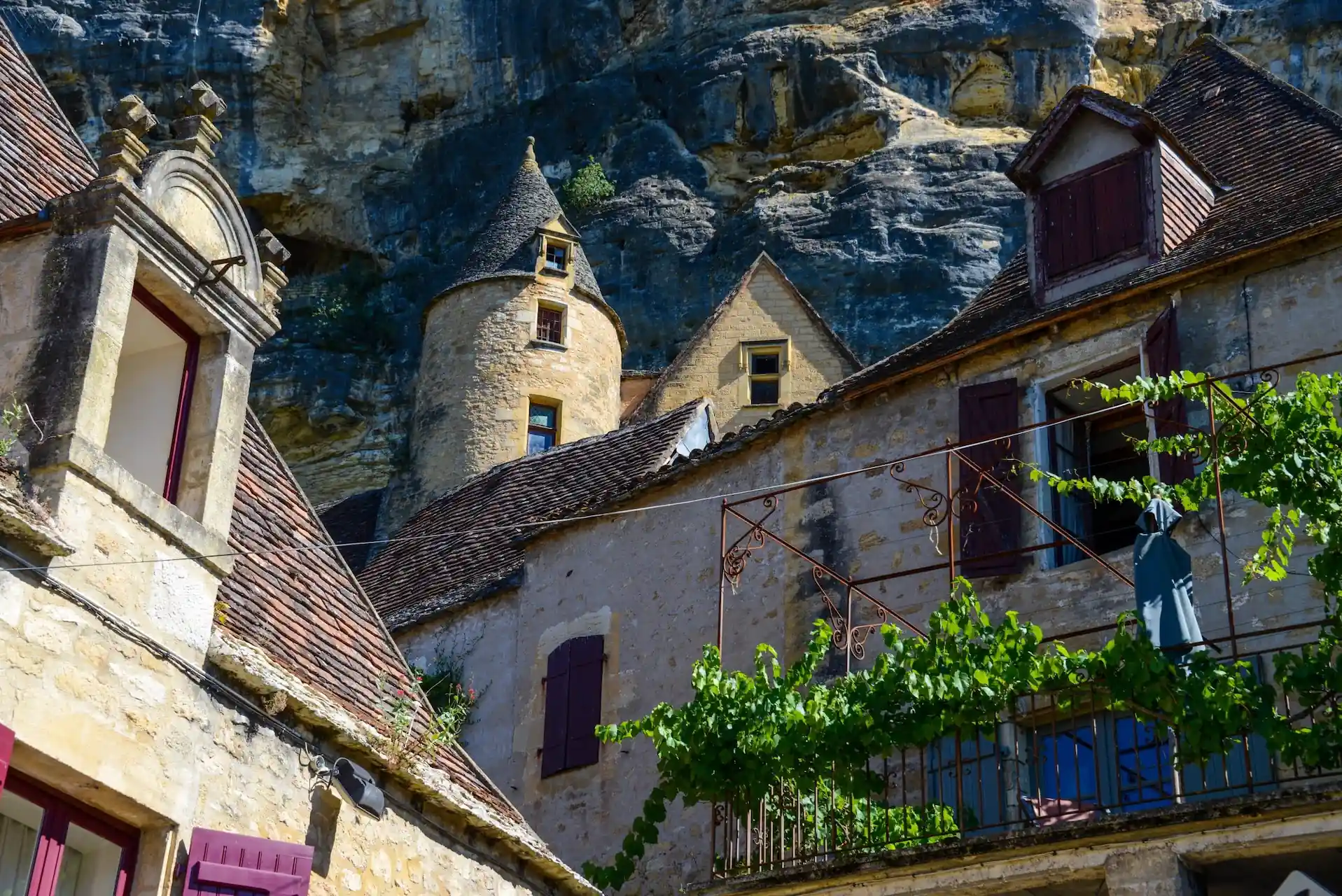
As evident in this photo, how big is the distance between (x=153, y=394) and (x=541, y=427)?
Result: 18.8 metres

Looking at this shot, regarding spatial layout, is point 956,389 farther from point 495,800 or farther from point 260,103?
point 260,103

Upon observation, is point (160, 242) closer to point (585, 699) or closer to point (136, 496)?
point (136, 496)

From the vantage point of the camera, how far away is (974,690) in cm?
950

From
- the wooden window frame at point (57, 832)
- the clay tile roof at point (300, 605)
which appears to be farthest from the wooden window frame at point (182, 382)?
the wooden window frame at point (57, 832)

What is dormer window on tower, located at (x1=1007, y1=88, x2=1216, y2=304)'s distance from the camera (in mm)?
14273

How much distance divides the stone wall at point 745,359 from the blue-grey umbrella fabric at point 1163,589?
54.6 ft

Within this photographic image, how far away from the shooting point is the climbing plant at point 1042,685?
351 inches

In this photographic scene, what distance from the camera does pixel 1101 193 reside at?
584 inches

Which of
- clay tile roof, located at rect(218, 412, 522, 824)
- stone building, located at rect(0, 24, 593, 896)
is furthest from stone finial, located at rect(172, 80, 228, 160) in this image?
clay tile roof, located at rect(218, 412, 522, 824)

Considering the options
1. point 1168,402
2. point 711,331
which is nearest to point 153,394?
point 1168,402

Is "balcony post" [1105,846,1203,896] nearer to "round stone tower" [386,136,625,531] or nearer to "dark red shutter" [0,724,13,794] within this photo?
"dark red shutter" [0,724,13,794]

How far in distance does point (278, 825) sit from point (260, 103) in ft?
107

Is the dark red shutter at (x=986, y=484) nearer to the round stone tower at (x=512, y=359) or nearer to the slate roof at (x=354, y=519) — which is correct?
the slate roof at (x=354, y=519)

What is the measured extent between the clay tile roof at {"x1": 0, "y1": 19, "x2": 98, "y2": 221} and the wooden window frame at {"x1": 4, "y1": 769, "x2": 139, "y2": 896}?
9.02 ft
